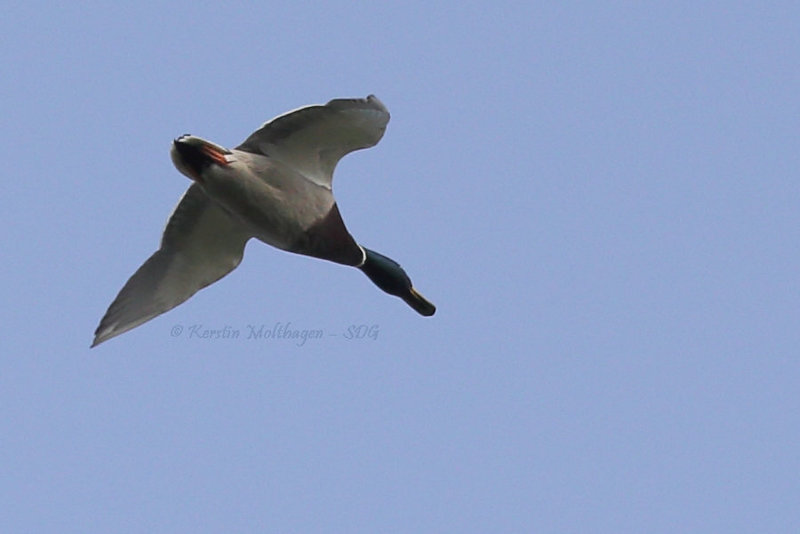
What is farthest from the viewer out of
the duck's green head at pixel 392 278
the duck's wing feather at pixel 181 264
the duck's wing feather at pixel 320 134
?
the duck's green head at pixel 392 278

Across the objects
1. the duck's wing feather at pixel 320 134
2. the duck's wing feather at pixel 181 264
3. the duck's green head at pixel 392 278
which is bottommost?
the duck's wing feather at pixel 181 264

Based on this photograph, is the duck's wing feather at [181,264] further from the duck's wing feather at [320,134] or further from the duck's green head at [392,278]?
the duck's green head at [392,278]

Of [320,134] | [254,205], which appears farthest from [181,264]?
[320,134]

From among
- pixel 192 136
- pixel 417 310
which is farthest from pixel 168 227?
pixel 417 310

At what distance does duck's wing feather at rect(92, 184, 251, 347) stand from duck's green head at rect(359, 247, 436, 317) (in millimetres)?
1041

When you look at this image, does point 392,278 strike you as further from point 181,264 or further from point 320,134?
point 320,134

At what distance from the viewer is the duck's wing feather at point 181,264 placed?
10930 millimetres

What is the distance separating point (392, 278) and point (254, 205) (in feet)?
5.88

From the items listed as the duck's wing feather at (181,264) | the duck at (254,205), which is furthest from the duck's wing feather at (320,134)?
the duck's wing feather at (181,264)

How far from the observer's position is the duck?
33.6 ft

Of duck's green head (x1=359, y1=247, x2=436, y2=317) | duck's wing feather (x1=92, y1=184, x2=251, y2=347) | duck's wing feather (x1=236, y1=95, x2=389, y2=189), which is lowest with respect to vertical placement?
duck's wing feather (x1=92, y1=184, x2=251, y2=347)

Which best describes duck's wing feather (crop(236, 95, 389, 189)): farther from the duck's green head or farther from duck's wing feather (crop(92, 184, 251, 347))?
the duck's green head

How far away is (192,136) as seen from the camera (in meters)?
10.1

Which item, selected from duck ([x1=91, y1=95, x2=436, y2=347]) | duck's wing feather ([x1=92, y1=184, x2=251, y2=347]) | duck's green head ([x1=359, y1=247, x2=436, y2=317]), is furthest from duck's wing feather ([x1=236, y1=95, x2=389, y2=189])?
duck's green head ([x1=359, y1=247, x2=436, y2=317])
